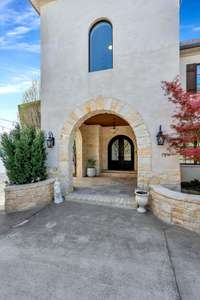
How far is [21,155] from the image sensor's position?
238 inches

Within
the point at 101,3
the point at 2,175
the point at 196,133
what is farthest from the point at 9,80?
the point at 196,133

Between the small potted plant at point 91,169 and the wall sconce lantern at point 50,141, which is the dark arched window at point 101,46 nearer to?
the wall sconce lantern at point 50,141

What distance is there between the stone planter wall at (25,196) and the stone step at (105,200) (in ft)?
3.23

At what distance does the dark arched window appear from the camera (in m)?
6.41

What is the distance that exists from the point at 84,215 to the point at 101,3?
7.64 metres

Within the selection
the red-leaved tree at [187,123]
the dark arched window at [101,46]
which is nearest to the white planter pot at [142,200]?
the red-leaved tree at [187,123]

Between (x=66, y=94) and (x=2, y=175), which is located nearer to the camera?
(x=66, y=94)

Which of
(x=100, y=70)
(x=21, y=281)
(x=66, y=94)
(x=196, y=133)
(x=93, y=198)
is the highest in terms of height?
(x=100, y=70)

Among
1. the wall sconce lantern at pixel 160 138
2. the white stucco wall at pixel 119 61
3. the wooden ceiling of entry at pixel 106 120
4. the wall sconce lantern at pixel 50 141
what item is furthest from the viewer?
the wooden ceiling of entry at pixel 106 120

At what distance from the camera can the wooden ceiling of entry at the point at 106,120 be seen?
921cm

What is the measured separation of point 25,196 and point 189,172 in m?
6.80

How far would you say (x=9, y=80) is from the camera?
12.7 metres

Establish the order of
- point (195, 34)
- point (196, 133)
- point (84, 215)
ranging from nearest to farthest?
1. point (196, 133)
2. point (84, 215)
3. point (195, 34)

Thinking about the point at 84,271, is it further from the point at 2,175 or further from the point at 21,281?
the point at 2,175
